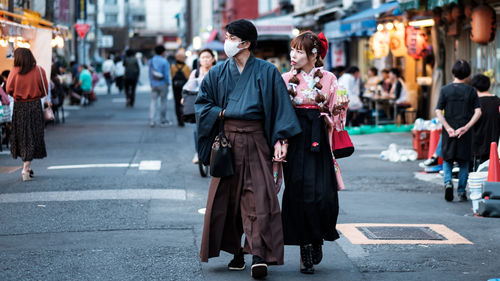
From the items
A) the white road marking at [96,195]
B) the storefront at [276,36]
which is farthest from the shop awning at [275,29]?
the white road marking at [96,195]

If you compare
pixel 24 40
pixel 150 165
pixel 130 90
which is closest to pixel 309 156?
pixel 150 165

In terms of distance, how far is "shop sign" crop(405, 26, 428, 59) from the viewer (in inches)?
810

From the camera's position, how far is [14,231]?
27.2 ft

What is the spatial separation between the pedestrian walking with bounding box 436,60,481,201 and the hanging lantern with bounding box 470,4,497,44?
6594mm

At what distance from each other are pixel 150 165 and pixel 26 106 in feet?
8.28

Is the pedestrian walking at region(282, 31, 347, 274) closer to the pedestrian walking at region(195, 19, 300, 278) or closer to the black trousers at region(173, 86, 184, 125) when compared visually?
the pedestrian walking at region(195, 19, 300, 278)

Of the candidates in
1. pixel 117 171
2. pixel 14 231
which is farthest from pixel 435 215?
pixel 117 171

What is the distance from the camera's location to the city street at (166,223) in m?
6.64

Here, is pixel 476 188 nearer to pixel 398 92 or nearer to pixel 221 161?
pixel 221 161

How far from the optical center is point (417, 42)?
2062 cm

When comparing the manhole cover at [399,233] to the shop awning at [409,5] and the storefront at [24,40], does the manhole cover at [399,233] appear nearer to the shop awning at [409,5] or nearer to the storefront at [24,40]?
the storefront at [24,40]

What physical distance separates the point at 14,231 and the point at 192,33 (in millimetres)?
94490

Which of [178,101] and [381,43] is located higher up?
[381,43]

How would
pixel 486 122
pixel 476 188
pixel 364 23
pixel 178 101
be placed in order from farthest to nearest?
pixel 364 23 < pixel 178 101 < pixel 486 122 < pixel 476 188
